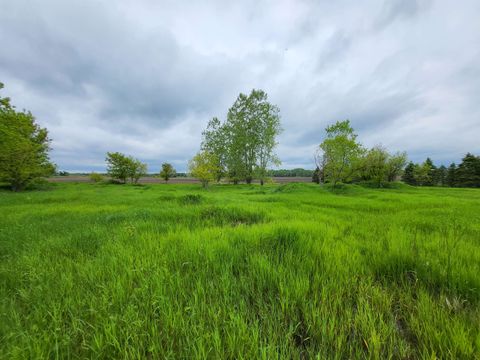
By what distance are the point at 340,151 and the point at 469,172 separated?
151 feet

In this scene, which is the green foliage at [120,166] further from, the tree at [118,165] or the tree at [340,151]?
the tree at [340,151]

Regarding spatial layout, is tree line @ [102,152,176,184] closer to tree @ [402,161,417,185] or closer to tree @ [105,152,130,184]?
tree @ [105,152,130,184]

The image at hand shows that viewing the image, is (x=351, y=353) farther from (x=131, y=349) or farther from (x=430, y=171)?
(x=430, y=171)

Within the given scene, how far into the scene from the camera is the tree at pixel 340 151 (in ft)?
101

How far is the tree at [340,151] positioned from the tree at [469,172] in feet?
135

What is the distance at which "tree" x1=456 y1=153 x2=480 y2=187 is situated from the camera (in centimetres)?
4617

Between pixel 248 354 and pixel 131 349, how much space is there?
3.23 feet

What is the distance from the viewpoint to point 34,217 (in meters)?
8.01

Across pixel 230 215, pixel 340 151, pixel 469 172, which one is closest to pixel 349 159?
pixel 340 151

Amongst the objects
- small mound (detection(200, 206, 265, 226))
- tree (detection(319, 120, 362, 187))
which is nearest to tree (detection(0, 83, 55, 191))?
small mound (detection(200, 206, 265, 226))

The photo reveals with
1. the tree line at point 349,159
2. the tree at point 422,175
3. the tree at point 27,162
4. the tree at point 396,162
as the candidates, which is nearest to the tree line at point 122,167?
the tree at point 27,162

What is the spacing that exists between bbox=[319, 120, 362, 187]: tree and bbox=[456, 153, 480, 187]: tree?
41015mm

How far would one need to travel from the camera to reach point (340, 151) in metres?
31.0

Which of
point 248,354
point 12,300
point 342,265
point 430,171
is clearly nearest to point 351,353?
point 248,354
